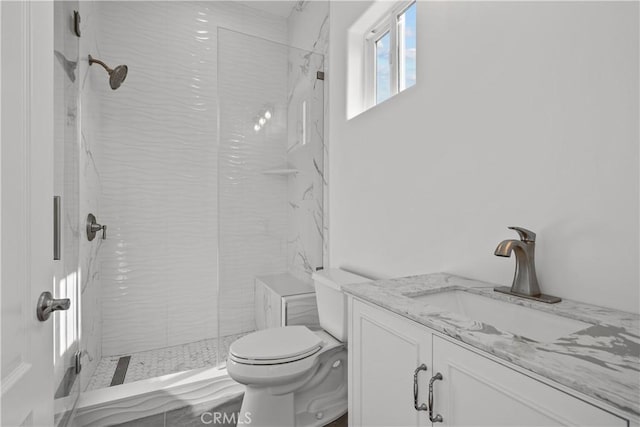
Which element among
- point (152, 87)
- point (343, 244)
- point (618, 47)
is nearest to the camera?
point (618, 47)

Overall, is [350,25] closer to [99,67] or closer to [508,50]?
[508,50]

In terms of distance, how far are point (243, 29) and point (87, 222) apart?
198cm

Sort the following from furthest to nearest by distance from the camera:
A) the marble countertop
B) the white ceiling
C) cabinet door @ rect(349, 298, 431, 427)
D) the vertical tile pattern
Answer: the white ceiling → the vertical tile pattern → cabinet door @ rect(349, 298, 431, 427) → the marble countertop

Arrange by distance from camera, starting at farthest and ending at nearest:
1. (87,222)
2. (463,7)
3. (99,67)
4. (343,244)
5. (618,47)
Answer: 1. (99,67)
2. (343,244)
3. (87,222)
4. (463,7)
5. (618,47)

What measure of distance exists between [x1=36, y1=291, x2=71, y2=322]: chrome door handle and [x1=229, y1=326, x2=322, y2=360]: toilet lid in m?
0.87

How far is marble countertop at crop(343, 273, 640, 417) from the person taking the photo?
1.59 ft

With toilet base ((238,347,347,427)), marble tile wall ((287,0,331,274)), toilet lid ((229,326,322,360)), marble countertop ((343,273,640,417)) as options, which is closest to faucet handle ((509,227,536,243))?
marble countertop ((343,273,640,417))

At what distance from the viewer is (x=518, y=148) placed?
1074 millimetres

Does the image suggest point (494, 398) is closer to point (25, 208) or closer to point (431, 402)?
point (431, 402)

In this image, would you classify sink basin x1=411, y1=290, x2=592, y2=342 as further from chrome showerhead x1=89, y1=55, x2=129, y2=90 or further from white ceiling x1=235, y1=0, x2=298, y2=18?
white ceiling x1=235, y1=0, x2=298, y2=18

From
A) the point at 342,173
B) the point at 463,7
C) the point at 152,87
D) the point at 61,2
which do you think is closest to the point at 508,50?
the point at 463,7

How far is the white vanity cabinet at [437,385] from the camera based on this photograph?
55cm

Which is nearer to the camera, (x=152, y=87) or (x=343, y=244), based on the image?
(x=343, y=244)

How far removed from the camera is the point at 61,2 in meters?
1.43
